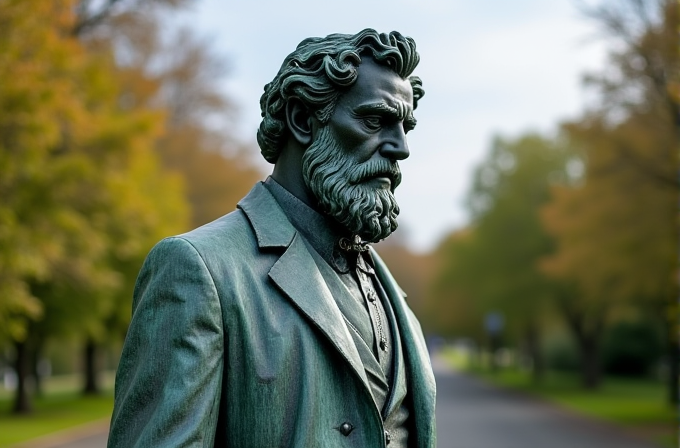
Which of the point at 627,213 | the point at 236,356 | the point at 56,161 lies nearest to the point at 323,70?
the point at 236,356

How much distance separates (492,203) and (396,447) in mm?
41390

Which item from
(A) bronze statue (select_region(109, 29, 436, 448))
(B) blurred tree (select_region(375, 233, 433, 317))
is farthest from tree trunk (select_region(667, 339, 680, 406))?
(B) blurred tree (select_region(375, 233, 433, 317))

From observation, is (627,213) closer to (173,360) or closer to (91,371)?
(91,371)

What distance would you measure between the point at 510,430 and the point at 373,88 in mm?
19585

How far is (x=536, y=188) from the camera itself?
41844mm

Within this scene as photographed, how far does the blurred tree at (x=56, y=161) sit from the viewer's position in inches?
562

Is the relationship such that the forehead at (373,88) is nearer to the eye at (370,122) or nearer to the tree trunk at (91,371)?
the eye at (370,122)

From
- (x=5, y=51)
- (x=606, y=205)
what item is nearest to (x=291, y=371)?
(x=5, y=51)

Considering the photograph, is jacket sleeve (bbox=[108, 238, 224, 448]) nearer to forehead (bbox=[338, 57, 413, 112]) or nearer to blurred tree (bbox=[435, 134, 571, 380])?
forehead (bbox=[338, 57, 413, 112])

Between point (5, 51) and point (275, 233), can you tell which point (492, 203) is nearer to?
point (5, 51)

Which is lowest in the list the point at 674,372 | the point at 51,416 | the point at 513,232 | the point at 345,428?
the point at 51,416

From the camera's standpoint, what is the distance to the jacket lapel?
2.75 m

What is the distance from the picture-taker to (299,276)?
9.28 feet

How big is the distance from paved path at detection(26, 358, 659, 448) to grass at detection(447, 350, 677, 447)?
696mm
